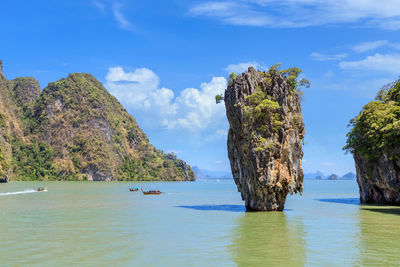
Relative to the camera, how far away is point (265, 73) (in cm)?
3850

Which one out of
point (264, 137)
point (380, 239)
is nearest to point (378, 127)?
point (264, 137)

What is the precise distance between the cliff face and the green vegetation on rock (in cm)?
1110

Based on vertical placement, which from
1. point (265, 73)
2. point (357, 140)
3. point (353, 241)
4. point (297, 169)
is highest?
point (265, 73)

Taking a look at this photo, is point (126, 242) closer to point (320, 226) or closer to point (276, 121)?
point (320, 226)

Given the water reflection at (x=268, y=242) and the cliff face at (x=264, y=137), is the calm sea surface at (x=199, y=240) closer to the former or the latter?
the water reflection at (x=268, y=242)

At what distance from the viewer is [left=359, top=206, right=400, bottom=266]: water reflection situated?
55.4 ft

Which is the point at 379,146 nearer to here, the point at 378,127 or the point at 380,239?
the point at 378,127

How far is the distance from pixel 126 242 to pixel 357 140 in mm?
36650

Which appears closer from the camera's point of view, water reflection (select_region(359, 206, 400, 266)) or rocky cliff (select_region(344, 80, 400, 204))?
water reflection (select_region(359, 206, 400, 266))

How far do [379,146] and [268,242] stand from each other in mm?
26409

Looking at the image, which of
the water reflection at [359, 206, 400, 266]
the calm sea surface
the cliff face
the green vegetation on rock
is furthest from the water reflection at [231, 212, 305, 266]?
the green vegetation on rock

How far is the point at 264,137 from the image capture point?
35062 mm

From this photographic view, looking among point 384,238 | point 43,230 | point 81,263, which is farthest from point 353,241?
point 43,230

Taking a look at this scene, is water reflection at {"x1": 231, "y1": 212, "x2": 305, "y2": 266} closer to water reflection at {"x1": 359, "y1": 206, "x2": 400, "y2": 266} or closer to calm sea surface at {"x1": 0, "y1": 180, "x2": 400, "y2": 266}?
calm sea surface at {"x1": 0, "y1": 180, "x2": 400, "y2": 266}
